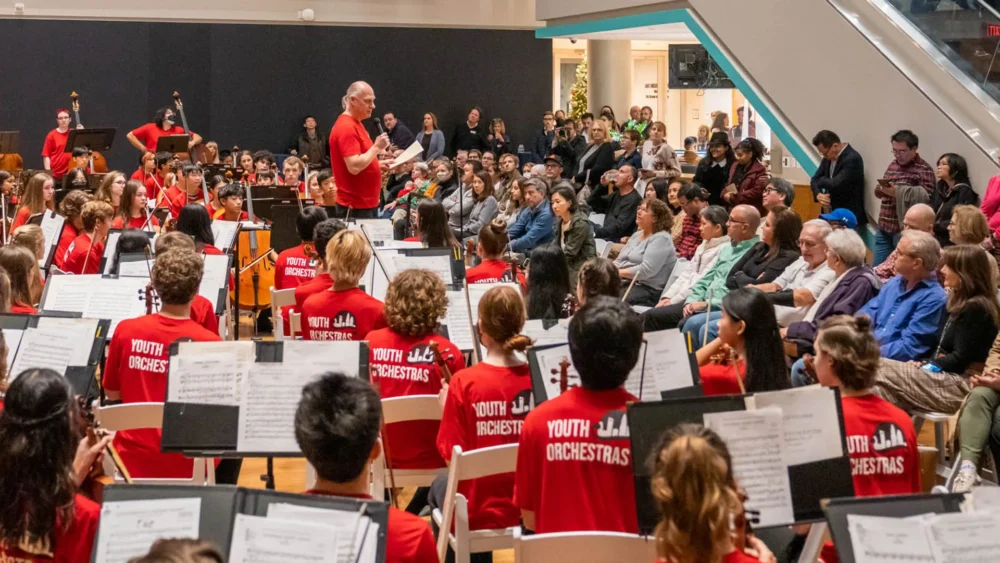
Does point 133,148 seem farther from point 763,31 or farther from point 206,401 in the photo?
point 206,401

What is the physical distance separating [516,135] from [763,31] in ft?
28.6

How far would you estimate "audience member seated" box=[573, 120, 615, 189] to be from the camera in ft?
37.2

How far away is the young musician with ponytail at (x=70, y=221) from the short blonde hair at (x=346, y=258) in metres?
2.80

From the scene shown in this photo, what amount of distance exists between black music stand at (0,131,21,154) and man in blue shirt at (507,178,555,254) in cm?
834

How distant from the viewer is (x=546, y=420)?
2801mm

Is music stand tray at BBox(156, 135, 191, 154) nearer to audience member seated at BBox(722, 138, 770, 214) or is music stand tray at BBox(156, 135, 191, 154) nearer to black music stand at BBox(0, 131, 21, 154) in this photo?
black music stand at BBox(0, 131, 21, 154)

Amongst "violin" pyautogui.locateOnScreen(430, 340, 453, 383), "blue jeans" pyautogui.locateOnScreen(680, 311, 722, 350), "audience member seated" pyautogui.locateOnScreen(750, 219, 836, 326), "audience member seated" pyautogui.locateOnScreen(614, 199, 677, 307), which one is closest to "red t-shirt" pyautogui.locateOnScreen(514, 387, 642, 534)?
"violin" pyautogui.locateOnScreen(430, 340, 453, 383)

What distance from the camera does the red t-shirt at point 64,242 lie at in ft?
22.2

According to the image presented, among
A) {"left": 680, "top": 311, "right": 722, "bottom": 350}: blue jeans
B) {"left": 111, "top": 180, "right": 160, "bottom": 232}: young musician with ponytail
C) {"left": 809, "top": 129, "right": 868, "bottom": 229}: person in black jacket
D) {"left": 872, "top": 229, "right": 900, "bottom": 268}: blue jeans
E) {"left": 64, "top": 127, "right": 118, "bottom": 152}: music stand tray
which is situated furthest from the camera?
{"left": 64, "top": 127, "right": 118, "bottom": 152}: music stand tray

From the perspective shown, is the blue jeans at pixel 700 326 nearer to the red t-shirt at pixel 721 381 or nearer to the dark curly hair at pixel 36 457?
the red t-shirt at pixel 721 381

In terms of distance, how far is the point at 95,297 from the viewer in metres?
4.96

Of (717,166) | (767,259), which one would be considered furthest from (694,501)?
(717,166)

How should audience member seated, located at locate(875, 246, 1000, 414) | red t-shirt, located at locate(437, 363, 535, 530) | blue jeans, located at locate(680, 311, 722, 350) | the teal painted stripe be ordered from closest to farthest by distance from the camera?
red t-shirt, located at locate(437, 363, 535, 530)
audience member seated, located at locate(875, 246, 1000, 414)
blue jeans, located at locate(680, 311, 722, 350)
the teal painted stripe

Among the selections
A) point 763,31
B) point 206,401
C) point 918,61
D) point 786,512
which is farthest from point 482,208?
point 786,512
